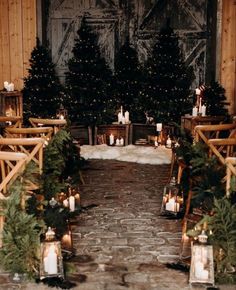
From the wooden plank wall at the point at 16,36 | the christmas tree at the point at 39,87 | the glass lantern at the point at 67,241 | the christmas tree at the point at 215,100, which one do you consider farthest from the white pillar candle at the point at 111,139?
the glass lantern at the point at 67,241

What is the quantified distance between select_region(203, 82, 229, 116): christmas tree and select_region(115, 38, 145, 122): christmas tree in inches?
58.6

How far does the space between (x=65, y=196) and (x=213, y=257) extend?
7.53ft

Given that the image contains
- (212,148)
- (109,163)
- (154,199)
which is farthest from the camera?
(109,163)

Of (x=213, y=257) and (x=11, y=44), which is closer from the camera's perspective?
(x=213, y=257)

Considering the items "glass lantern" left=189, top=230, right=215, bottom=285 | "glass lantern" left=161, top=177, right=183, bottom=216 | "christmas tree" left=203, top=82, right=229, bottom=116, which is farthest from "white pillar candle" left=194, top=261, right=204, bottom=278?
"christmas tree" left=203, top=82, right=229, bottom=116

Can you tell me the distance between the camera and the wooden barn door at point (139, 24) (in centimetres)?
1167

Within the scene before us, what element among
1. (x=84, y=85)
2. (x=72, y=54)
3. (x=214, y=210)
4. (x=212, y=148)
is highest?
(x=72, y=54)

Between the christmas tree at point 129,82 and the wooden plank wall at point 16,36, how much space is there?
6.70 ft

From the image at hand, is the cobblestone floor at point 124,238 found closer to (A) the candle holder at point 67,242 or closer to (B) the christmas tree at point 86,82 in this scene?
(A) the candle holder at point 67,242

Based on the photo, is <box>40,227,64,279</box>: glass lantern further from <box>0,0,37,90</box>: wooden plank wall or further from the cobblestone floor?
<box>0,0,37,90</box>: wooden plank wall

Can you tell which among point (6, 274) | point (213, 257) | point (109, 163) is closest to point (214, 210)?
point (213, 257)

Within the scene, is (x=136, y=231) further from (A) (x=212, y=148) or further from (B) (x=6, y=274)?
(B) (x=6, y=274)

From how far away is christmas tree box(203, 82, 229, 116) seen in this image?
33.5 feet

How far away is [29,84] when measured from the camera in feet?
35.6
